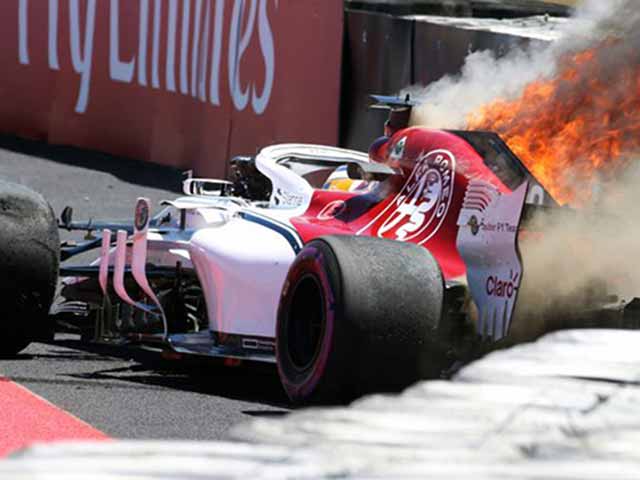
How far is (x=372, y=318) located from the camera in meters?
5.70

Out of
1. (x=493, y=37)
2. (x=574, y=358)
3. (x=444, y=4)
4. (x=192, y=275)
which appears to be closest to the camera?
(x=574, y=358)

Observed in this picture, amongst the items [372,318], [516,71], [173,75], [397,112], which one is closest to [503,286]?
[372,318]

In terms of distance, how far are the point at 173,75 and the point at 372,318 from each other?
10795 millimetres

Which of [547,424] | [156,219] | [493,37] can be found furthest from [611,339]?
[493,37]

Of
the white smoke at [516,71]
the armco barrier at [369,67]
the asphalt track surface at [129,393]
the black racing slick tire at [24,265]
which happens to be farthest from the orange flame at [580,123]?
the armco barrier at [369,67]

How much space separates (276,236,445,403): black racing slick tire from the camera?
5.70 meters

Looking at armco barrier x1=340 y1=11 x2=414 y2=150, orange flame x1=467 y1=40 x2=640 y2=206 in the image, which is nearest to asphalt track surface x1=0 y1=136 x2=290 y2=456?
orange flame x1=467 y1=40 x2=640 y2=206

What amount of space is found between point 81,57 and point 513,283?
1230 cm

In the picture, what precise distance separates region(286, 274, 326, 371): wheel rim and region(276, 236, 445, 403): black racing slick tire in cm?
11

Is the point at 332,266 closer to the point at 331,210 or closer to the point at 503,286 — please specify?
the point at 503,286

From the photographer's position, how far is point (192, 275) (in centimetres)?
741

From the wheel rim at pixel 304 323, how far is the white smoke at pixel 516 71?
1.80 m

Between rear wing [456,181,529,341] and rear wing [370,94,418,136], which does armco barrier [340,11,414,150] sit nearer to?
rear wing [370,94,418,136]

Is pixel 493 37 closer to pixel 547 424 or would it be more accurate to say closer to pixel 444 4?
pixel 444 4
